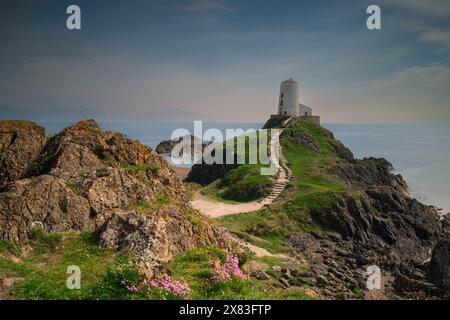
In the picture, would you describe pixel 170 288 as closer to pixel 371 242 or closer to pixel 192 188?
pixel 371 242

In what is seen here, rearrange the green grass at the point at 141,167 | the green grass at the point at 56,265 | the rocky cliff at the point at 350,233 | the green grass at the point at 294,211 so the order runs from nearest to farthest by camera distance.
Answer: the green grass at the point at 56,265
the green grass at the point at 141,167
the rocky cliff at the point at 350,233
the green grass at the point at 294,211

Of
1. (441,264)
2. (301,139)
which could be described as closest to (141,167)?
(441,264)

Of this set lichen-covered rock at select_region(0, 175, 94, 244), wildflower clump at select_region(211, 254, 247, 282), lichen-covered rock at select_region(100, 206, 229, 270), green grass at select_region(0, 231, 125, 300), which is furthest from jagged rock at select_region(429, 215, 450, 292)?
green grass at select_region(0, 231, 125, 300)

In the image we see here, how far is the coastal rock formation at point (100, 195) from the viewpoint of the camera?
50.8 ft

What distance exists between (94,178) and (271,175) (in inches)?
1621

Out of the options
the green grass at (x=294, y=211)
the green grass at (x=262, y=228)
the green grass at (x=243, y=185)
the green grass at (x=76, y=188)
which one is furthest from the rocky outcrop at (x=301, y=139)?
the green grass at (x=76, y=188)

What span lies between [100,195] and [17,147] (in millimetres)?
9056

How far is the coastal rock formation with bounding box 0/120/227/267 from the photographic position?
1548 centimetres

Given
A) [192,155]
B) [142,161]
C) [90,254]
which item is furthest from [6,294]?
[192,155]

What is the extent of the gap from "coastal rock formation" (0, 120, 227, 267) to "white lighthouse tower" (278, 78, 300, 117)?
74619 mm

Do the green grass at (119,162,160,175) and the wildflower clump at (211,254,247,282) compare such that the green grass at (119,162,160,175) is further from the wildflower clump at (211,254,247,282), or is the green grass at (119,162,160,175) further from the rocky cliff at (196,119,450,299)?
the wildflower clump at (211,254,247,282)

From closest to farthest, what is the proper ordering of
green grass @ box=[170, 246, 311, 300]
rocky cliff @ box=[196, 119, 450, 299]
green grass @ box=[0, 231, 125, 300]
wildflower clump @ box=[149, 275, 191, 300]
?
wildflower clump @ box=[149, 275, 191, 300], green grass @ box=[170, 246, 311, 300], green grass @ box=[0, 231, 125, 300], rocky cliff @ box=[196, 119, 450, 299]

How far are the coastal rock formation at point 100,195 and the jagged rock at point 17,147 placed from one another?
0.20ft

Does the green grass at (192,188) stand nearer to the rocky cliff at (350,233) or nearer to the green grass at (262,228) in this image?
the rocky cliff at (350,233)
